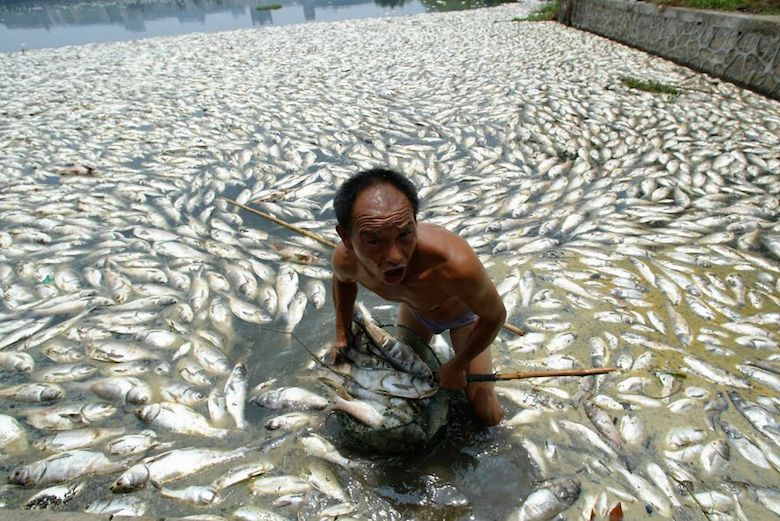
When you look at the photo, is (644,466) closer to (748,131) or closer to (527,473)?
(527,473)

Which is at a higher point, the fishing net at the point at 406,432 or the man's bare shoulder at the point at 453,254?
the man's bare shoulder at the point at 453,254

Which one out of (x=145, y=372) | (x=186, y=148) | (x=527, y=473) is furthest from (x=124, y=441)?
(x=186, y=148)

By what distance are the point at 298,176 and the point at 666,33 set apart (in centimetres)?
988

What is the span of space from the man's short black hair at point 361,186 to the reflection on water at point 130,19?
24816 millimetres

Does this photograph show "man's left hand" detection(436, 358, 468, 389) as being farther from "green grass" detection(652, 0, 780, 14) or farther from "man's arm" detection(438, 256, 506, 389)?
"green grass" detection(652, 0, 780, 14)

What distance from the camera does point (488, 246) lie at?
4078 millimetres

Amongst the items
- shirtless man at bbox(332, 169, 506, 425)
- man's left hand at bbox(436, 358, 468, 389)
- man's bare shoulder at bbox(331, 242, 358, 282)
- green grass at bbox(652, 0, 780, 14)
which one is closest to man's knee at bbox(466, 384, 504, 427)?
shirtless man at bbox(332, 169, 506, 425)

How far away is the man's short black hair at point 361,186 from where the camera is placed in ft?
5.42

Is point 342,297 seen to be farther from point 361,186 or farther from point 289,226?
point 289,226

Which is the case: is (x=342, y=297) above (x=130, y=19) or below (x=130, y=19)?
below

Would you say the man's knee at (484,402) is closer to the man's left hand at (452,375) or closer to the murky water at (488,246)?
the murky water at (488,246)

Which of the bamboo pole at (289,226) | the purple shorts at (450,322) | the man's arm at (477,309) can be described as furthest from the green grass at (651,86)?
the man's arm at (477,309)

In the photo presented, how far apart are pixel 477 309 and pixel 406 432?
0.73 meters

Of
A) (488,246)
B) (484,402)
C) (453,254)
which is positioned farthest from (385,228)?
(488,246)
